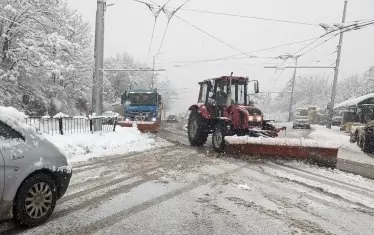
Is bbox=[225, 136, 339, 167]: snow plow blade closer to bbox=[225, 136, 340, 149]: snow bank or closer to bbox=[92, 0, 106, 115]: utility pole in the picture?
bbox=[225, 136, 340, 149]: snow bank

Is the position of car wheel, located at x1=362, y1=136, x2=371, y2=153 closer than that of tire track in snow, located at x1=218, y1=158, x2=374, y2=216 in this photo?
No

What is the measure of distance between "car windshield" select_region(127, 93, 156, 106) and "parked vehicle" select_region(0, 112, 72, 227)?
19.0m

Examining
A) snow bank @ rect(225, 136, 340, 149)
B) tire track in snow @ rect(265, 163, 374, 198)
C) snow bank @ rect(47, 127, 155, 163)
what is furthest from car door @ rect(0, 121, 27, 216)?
snow bank @ rect(225, 136, 340, 149)

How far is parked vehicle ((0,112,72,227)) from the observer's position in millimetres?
4574

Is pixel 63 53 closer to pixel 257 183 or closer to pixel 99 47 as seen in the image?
pixel 99 47

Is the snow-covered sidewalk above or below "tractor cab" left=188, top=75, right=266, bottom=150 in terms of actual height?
below

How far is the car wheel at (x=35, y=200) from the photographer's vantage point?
473 centimetres

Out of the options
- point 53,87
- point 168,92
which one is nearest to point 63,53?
point 53,87

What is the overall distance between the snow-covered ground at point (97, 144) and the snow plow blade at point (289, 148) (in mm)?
3815

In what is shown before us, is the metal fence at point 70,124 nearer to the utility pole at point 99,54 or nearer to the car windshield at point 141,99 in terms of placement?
the utility pole at point 99,54

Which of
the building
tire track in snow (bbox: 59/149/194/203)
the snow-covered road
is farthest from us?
the building

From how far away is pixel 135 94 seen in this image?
2452 cm

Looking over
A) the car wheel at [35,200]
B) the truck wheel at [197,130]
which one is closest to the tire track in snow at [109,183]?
the car wheel at [35,200]

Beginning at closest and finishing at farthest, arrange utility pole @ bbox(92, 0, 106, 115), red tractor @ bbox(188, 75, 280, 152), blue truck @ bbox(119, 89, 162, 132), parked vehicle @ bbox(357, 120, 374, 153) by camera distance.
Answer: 1. red tractor @ bbox(188, 75, 280, 152)
2. parked vehicle @ bbox(357, 120, 374, 153)
3. utility pole @ bbox(92, 0, 106, 115)
4. blue truck @ bbox(119, 89, 162, 132)
